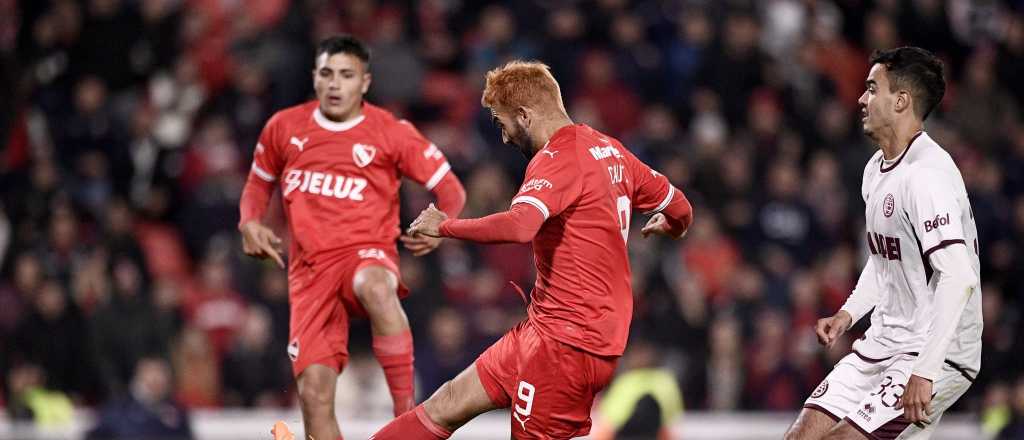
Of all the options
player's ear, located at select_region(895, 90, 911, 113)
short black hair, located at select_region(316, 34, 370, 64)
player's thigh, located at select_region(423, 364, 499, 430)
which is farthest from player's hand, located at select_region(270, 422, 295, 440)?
player's ear, located at select_region(895, 90, 911, 113)

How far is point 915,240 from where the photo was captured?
5789 millimetres

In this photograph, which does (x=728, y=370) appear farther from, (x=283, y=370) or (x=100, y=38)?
(x=100, y=38)

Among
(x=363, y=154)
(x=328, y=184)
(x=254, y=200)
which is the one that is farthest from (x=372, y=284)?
(x=254, y=200)

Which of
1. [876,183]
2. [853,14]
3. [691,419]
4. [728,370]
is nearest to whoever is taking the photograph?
[876,183]

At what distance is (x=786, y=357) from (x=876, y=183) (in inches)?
234

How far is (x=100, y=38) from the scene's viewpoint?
44.8 ft

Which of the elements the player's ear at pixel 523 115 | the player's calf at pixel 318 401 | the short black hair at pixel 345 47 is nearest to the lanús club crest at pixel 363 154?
the short black hair at pixel 345 47

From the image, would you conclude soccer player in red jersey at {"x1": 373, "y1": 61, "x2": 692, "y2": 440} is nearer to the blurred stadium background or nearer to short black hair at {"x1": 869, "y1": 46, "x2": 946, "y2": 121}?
short black hair at {"x1": 869, "y1": 46, "x2": 946, "y2": 121}

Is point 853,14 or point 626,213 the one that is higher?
point 853,14

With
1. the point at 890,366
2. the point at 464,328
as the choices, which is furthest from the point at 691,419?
the point at 890,366

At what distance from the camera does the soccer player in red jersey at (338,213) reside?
708 centimetres

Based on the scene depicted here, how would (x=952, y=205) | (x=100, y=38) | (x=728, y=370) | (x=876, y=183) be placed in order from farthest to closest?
(x=100, y=38) < (x=728, y=370) < (x=876, y=183) < (x=952, y=205)

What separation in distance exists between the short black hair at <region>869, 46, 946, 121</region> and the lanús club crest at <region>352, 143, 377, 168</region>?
270cm

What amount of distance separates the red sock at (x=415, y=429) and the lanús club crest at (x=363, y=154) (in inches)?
63.8
